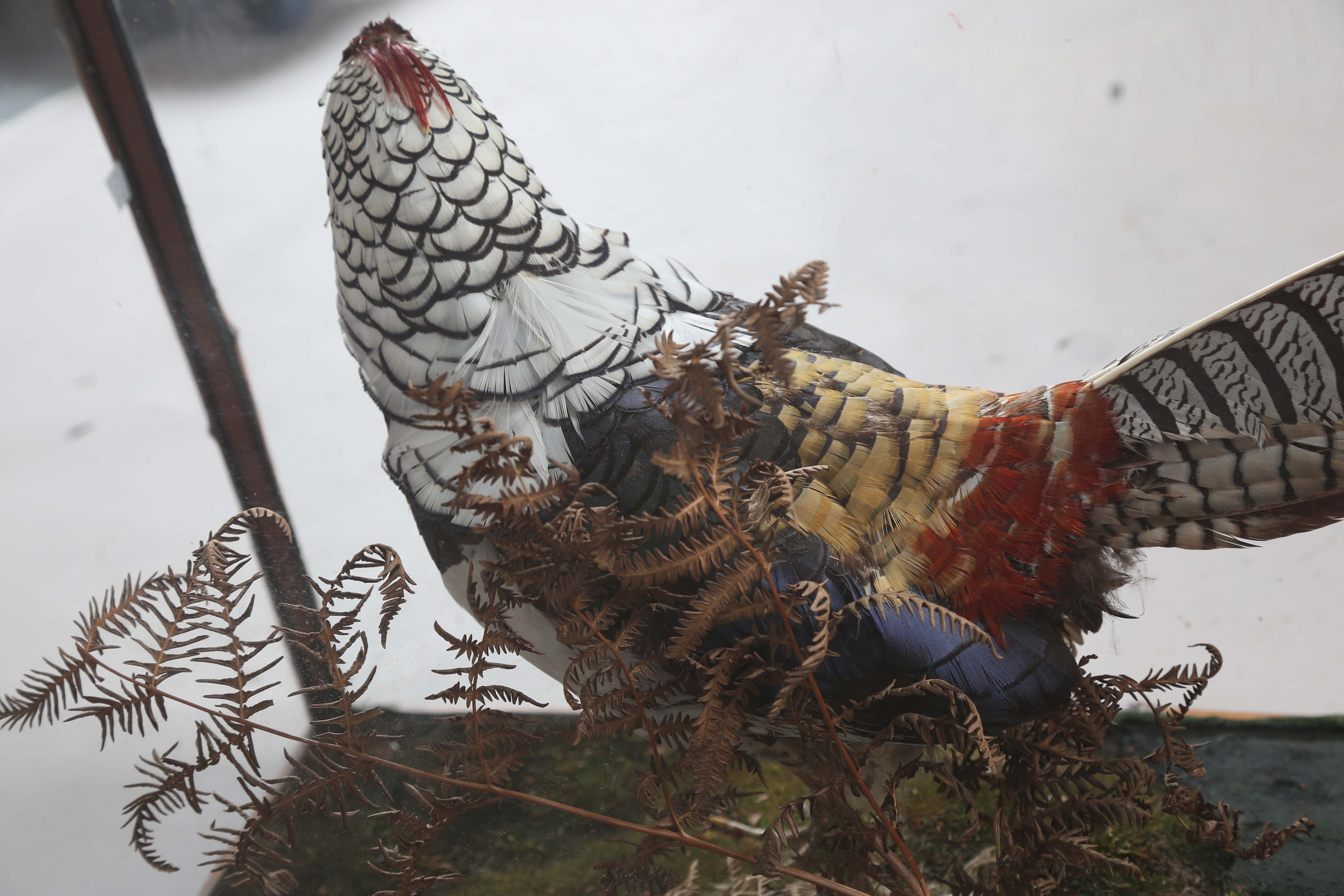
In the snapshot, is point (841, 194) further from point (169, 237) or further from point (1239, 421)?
point (169, 237)

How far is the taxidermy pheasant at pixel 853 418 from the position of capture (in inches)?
28.3

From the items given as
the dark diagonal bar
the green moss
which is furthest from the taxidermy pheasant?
the dark diagonal bar

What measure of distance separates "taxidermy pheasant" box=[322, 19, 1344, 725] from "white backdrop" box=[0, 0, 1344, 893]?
0.48 m

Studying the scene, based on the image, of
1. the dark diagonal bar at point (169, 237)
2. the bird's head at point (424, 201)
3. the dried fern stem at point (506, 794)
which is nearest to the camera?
the dried fern stem at point (506, 794)

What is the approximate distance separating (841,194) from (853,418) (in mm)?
772

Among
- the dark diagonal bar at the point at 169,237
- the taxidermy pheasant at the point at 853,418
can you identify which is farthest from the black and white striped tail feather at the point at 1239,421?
the dark diagonal bar at the point at 169,237

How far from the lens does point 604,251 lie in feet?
3.11

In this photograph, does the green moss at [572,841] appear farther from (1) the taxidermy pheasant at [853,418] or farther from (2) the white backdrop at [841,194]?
(2) the white backdrop at [841,194]

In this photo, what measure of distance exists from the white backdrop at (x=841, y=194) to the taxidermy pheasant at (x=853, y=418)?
1.58ft

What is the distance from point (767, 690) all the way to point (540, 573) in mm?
286

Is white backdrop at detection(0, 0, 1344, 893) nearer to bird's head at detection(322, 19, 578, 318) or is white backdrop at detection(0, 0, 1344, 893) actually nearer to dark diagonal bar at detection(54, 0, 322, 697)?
dark diagonal bar at detection(54, 0, 322, 697)

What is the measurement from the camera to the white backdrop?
129cm

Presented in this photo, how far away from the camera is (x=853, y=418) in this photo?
2.71 ft

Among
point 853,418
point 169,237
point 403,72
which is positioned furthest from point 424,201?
point 169,237
